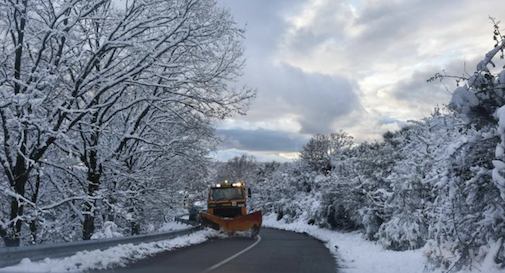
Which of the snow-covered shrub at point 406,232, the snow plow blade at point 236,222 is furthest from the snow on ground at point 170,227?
the snow-covered shrub at point 406,232

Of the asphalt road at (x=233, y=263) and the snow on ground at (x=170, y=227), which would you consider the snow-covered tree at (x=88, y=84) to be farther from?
the snow on ground at (x=170, y=227)

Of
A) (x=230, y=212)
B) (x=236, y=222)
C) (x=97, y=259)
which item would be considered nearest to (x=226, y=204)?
(x=230, y=212)

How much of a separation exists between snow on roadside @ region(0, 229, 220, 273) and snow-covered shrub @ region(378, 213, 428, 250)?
802 centimetres

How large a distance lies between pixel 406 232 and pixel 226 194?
Answer: 1220 cm

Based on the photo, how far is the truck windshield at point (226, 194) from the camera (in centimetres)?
2531

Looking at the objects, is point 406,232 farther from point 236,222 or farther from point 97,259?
point 97,259

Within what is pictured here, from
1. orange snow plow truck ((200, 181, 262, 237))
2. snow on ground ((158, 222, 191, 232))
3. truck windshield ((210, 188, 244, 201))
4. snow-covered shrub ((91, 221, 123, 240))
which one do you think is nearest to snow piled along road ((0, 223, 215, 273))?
snow-covered shrub ((91, 221, 123, 240))

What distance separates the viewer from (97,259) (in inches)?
401

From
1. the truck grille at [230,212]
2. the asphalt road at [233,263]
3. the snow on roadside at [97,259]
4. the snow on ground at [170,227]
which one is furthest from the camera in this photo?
the snow on ground at [170,227]

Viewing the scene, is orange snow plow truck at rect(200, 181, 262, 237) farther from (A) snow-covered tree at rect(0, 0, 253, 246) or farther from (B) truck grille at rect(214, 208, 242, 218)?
(A) snow-covered tree at rect(0, 0, 253, 246)

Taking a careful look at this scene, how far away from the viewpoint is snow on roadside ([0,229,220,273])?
7957 mm

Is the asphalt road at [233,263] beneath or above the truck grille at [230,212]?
beneath

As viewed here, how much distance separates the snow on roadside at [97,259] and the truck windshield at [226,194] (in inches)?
352

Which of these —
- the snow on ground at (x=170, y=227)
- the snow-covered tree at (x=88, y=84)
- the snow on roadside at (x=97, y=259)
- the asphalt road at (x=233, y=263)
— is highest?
the snow-covered tree at (x=88, y=84)
